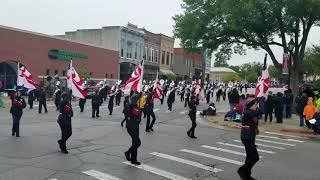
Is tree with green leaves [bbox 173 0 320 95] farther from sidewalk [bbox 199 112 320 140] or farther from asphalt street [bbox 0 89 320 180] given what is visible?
asphalt street [bbox 0 89 320 180]

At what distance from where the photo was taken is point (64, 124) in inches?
449

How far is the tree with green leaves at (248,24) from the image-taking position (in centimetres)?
2698

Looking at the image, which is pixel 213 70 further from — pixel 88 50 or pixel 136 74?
pixel 136 74

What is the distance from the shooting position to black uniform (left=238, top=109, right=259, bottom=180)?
896 cm

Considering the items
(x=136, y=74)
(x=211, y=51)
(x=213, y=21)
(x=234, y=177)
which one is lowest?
(x=234, y=177)

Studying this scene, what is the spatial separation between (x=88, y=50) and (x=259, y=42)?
1044 inches

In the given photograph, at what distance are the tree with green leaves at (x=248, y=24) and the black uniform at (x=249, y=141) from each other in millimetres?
18298

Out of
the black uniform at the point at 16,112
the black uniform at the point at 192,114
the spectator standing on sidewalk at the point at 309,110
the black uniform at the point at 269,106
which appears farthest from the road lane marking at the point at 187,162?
the black uniform at the point at 269,106

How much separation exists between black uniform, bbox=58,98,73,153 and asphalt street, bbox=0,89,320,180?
264mm

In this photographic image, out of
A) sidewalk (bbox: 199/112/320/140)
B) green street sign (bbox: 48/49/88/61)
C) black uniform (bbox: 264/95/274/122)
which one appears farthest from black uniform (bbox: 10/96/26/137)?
green street sign (bbox: 48/49/88/61)

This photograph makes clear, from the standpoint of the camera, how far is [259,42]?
31.0 metres

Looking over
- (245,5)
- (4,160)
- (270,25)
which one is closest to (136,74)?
(4,160)

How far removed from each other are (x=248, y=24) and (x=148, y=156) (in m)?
19.2

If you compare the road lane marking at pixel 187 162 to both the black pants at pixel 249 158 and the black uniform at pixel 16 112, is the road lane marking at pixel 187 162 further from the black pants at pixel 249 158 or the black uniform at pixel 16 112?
the black uniform at pixel 16 112
